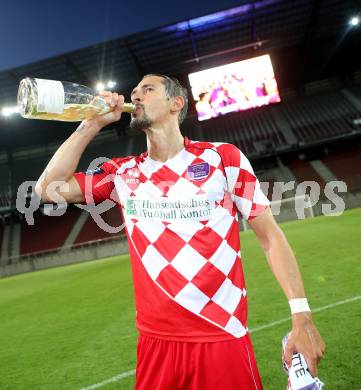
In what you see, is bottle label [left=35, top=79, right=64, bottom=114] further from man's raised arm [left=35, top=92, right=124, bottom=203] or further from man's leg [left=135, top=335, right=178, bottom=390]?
man's leg [left=135, top=335, right=178, bottom=390]

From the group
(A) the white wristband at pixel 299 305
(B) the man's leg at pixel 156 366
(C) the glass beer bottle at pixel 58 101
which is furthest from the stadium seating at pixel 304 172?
(B) the man's leg at pixel 156 366

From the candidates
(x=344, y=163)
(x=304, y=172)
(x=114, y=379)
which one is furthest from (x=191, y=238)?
(x=344, y=163)

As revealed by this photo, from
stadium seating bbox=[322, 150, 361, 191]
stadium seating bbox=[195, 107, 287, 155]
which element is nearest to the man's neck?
stadium seating bbox=[322, 150, 361, 191]

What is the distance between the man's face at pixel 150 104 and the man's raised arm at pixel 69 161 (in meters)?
0.12

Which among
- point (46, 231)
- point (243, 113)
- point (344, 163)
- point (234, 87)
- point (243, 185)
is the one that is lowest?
point (243, 185)

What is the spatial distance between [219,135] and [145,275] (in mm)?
27846

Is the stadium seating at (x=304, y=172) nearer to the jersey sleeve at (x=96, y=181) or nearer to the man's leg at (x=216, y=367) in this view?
the jersey sleeve at (x=96, y=181)

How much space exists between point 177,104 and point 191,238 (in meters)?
0.92

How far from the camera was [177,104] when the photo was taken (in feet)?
7.63

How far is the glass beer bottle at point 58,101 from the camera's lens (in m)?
2.01

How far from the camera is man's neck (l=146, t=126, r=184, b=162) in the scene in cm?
212

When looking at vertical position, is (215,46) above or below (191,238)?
above

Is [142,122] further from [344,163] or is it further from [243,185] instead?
[344,163]

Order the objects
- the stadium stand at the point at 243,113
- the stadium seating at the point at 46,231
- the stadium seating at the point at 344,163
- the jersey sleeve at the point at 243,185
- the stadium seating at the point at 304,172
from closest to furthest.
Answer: the jersey sleeve at the point at 243,185 < the stadium stand at the point at 243,113 < the stadium seating at the point at 304,172 < the stadium seating at the point at 344,163 < the stadium seating at the point at 46,231
